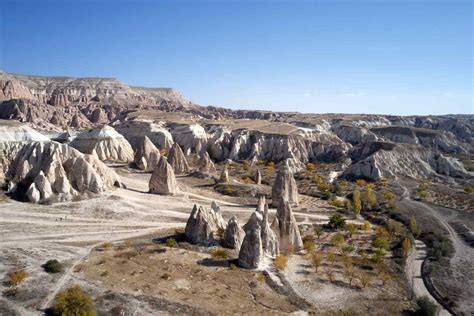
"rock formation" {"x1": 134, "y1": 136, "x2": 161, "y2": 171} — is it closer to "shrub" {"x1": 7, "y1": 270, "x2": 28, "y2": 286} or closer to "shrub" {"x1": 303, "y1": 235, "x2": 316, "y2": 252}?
"shrub" {"x1": 303, "y1": 235, "x2": 316, "y2": 252}

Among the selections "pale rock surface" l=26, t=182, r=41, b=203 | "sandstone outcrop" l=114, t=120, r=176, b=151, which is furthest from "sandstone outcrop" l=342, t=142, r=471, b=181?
"pale rock surface" l=26, t=182, r=41, b=203


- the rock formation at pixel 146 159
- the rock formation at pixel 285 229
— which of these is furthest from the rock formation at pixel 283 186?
the rock formation at pixel 146 159

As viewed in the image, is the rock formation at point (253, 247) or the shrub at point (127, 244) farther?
the shrub at point (127, 244)

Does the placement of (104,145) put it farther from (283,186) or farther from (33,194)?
(283,186)

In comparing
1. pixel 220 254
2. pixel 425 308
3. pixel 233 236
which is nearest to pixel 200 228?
pixel 233 236

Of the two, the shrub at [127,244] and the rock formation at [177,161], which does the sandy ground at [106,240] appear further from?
the rock formation at [177,161]

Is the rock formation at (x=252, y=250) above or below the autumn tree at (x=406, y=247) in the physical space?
above

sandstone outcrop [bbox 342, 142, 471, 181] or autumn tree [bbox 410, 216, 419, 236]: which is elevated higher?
sandstone outcrop [bbox 342, 142, 471, 181]
